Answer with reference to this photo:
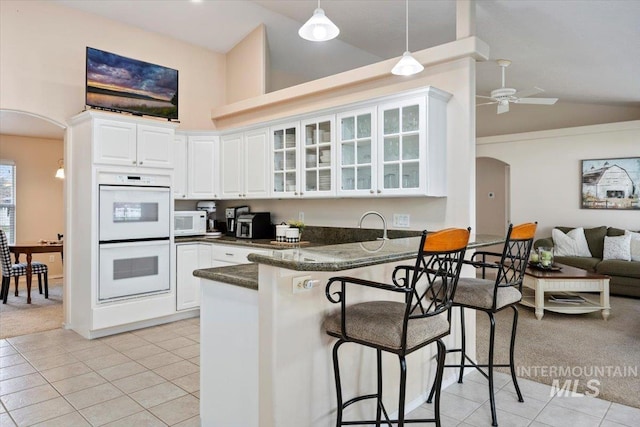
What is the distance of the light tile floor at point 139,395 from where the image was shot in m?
2.46

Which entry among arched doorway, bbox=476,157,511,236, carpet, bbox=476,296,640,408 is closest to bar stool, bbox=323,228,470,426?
carpet, bbox=476,296,640,408

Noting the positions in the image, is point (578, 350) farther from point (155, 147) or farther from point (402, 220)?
point (155, 147)

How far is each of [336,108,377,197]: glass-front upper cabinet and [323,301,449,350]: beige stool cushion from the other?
1.89 metres

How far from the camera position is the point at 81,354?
11.8 ft

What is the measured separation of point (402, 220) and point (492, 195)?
6.04m

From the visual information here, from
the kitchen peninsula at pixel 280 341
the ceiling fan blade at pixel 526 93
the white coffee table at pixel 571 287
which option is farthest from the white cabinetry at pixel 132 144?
the white coffee table at pixel 571 287

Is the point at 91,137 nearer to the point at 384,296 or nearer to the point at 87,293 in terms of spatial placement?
the point at 87,293

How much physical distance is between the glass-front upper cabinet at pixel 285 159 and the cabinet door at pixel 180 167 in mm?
1236

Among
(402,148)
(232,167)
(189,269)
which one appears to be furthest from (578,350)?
(232,167)

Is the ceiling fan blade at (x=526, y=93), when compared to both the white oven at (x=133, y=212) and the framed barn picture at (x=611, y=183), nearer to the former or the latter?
the framed barn picture at (x=611, y=183)

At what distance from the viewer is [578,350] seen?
11.9 ft

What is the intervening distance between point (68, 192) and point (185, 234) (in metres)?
1.30

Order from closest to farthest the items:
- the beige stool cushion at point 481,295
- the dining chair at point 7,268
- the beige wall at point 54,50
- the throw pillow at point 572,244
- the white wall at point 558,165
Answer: the beige stool cushion at point 481,295 < the beige wall at point 54,50 < the dining chair at point 7,268 < the throw pillow at point 572,244 < the white wall at point 558,165

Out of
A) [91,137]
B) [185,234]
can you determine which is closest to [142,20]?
[91,137]
